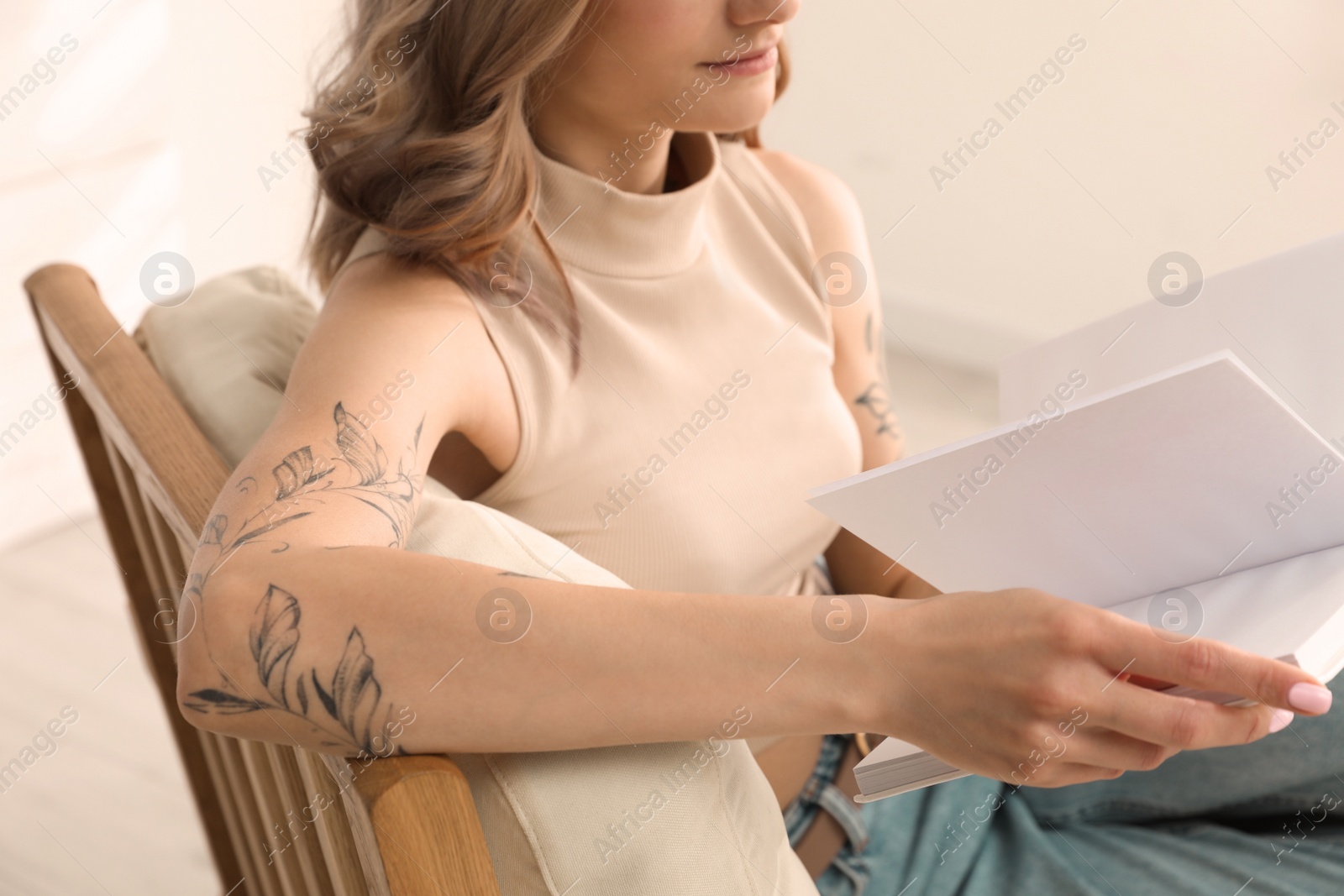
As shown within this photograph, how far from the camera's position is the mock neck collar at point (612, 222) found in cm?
94

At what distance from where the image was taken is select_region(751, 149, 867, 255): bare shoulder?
1106 mm

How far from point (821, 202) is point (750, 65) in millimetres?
243

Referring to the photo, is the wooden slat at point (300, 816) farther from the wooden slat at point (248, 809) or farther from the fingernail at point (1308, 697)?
the fingernail at point (1308, 697)

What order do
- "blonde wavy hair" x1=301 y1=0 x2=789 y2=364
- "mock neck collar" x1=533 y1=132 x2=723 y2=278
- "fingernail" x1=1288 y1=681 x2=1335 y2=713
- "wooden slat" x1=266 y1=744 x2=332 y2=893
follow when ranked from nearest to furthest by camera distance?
"fingernail" x1=1288 y1=681 x2=1335 y2=713 < "wooden slat" x1=266 y1=744 x2=332 y2=893 < "blonde wavy hair" x1=301 y1=0 x2=789 y2=364 < "mock neck collar" x1=533 y1=132 x2=723 y2=278

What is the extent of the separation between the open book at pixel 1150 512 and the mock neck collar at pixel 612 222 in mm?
417

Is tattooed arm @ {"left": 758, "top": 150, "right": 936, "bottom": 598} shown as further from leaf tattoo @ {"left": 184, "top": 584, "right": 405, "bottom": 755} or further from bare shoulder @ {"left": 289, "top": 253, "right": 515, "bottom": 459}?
leaf tattoo @ {"left": 184, "top": 584, "right": 405, "bottom": 755}

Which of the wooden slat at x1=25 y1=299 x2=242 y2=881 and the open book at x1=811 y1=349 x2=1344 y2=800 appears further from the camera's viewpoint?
the wooden slat at x1=25 y1=299 x2=242 y2=881

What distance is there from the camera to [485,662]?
0.54 m

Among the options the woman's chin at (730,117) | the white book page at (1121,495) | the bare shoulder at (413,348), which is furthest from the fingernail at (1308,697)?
the woman's chin at (730,117)

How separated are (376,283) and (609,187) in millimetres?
245

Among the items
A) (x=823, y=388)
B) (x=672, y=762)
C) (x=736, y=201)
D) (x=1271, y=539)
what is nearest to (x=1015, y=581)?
(x=1271, y=539)

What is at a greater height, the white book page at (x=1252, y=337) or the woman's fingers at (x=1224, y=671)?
the white book page at (x=1252, y=337)

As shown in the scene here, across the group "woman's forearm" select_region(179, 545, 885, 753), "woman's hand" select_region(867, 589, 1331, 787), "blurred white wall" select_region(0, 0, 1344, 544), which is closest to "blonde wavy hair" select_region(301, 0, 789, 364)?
"woman's forearm" select_region(179, 545, 885, 753)

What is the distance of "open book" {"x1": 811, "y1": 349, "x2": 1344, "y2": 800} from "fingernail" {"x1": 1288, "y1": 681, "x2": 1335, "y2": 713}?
0.02 metres
